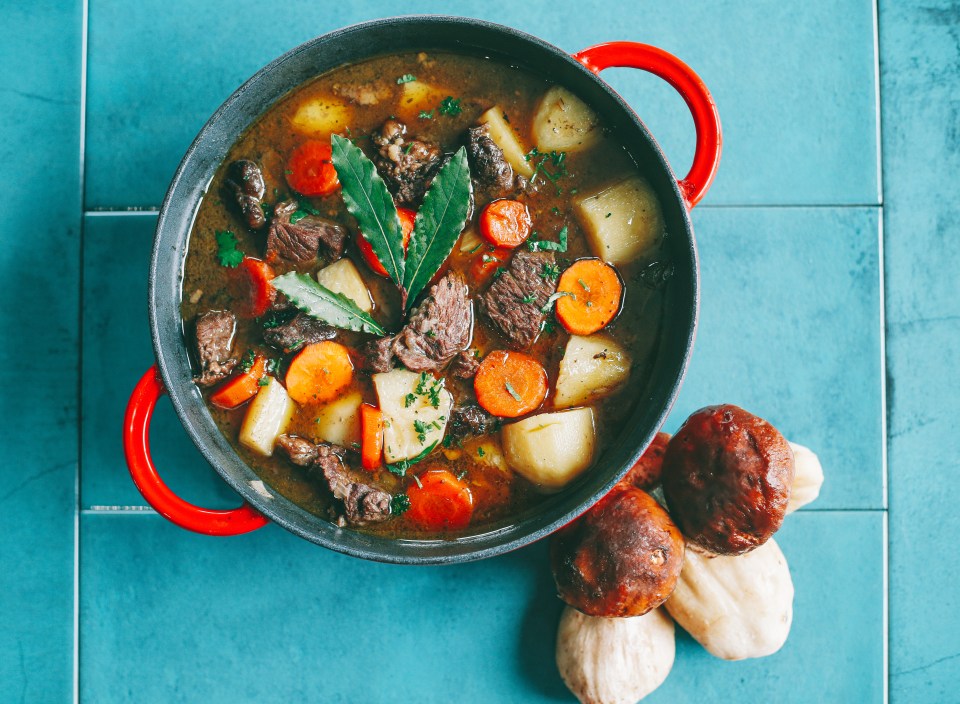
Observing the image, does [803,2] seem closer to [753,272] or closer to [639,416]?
[753,272]

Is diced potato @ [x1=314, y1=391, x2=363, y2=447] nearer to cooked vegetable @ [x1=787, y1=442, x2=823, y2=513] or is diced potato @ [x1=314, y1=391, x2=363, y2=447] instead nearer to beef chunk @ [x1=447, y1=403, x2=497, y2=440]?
beef chunk @ [x1=447, y1=403, x2=497, y2=440]

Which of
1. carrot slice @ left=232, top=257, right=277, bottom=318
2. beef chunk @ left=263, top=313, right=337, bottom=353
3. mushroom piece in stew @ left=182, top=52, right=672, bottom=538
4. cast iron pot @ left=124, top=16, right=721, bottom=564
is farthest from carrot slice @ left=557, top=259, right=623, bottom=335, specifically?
carrot slice @ left=232, top=257, right=277, bottom=318

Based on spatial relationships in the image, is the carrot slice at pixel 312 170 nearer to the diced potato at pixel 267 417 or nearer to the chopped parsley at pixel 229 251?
the chopped parsley at pixel 229 251

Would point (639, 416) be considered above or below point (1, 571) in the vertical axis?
above

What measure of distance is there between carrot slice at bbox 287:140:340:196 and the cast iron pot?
16 cm

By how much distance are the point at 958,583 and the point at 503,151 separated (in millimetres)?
1966

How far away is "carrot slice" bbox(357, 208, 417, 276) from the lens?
2199 mm

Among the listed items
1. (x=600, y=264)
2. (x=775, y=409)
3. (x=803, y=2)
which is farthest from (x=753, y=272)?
(x=803, y=2)

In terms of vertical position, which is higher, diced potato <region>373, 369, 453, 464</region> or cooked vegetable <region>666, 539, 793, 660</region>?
diced potato <region>373, 369, 453, 464</region>

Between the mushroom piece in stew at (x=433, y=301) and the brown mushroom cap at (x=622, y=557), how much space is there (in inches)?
5.6

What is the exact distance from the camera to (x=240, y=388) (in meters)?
2.20

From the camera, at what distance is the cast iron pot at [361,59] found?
2.04m

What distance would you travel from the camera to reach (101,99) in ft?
8.25

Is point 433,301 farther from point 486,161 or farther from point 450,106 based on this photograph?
point 450,106
